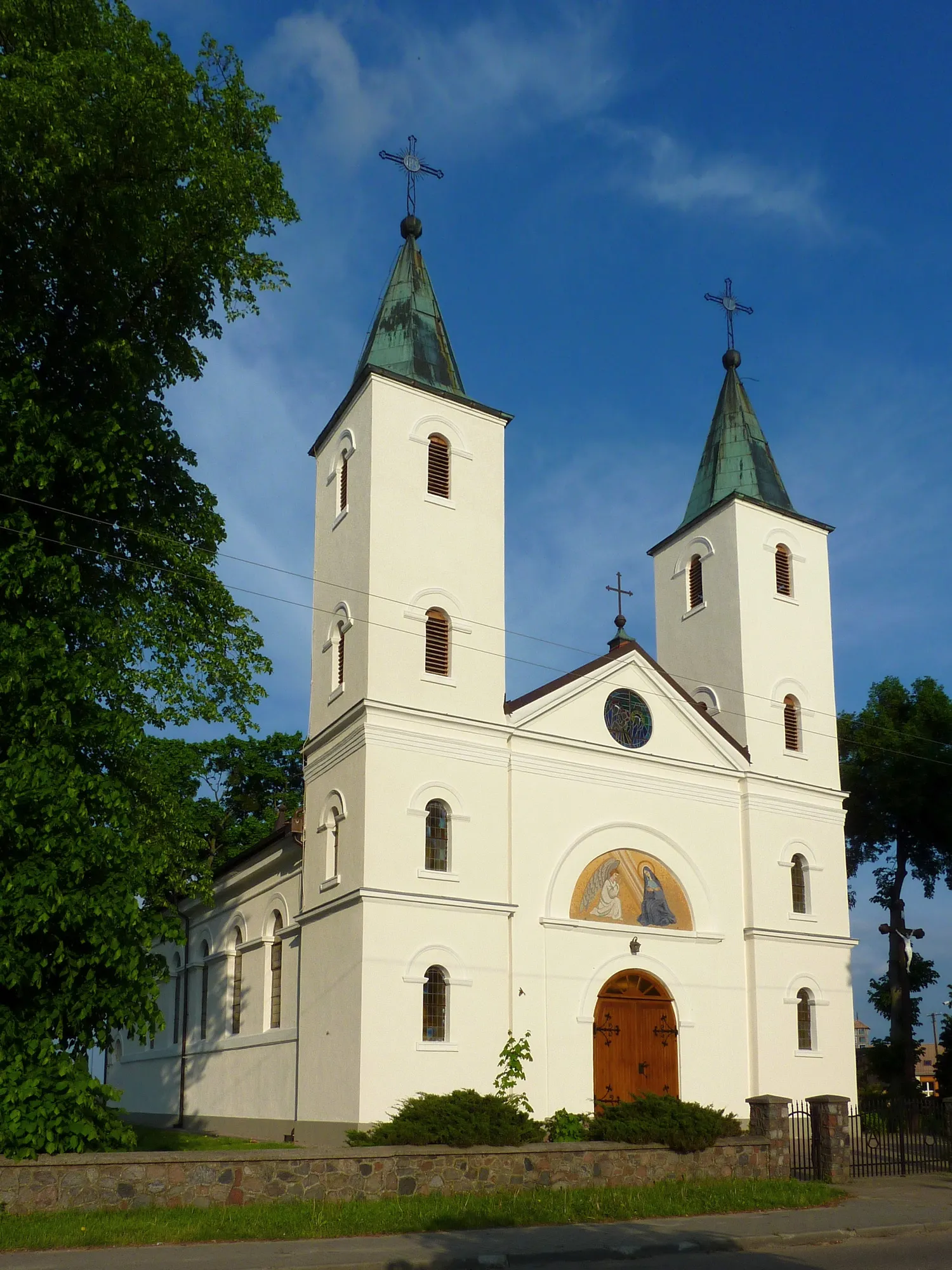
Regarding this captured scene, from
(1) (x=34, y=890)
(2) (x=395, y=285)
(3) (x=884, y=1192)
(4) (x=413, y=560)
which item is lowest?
(3) (x=884, y=1192)

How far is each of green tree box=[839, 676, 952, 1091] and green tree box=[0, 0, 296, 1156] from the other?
26.3m

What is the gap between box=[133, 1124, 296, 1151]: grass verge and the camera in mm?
21953

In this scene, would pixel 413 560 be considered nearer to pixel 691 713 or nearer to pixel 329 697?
pixel 329 697

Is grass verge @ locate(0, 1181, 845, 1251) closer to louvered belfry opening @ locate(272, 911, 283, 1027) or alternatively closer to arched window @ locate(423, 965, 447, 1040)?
arched window @ locate(423, 965, 447, 1040)

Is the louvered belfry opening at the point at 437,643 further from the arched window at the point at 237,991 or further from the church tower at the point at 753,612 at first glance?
the arched window at the point at 237,991

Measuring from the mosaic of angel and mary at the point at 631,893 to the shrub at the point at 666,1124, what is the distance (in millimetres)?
4978

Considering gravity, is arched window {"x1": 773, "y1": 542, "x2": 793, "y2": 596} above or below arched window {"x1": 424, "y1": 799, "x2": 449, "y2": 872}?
above

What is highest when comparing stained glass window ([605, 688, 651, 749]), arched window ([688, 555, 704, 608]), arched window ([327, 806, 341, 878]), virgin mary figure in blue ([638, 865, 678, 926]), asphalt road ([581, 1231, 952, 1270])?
arched window ([688, 555, 704, 608])

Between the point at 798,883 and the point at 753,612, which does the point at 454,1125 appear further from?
the point at 753,612

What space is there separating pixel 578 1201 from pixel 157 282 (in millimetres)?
14258

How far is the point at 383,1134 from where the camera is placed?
19.0 metres

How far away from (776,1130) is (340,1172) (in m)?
7.16

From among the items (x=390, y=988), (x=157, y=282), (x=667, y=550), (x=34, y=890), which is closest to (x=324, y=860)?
(x=390, y=988)

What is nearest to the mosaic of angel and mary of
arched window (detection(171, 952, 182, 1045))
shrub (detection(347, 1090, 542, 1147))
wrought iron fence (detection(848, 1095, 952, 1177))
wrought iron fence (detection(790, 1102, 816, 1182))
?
shrub (detection(347, 1090, 542, 1147))
